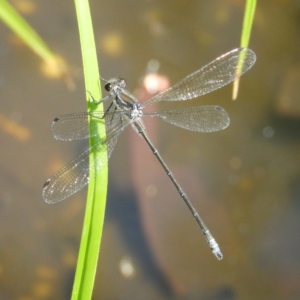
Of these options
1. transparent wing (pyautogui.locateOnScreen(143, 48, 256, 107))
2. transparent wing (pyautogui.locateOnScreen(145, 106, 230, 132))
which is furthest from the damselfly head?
transparent wing (pyautogui.locateOnScreen(145, 106, 230, 132))

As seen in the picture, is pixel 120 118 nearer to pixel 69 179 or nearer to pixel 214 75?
pixel 69 179

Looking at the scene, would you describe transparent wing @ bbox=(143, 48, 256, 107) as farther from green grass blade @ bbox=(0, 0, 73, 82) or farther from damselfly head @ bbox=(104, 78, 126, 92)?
green grass blade @ bbox=(0, 0, 73, 82)

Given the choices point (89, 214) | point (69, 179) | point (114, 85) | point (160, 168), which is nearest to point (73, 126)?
point (69, 179)

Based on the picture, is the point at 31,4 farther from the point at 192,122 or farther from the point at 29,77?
the point at 192,122

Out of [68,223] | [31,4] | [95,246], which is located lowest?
[95,246]

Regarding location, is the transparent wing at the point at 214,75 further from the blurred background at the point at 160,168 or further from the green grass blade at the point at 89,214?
A: the blurred background at the point at 160,168

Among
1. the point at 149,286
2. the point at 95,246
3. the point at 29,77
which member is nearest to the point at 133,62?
the point at 29,77
